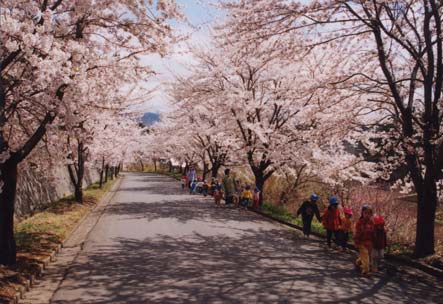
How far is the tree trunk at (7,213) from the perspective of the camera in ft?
26.3

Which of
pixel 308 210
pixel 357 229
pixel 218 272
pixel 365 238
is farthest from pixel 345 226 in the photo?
pixel 218 272

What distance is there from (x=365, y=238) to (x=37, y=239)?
7.89 m

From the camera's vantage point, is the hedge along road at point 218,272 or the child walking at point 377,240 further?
the child walking at point 377,240

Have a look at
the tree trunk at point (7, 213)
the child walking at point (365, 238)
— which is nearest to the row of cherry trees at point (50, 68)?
the tree trunk at point (7, 213)

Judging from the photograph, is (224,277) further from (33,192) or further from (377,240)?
(33,192)

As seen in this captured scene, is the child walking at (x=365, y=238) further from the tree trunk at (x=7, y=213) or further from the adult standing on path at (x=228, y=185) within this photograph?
the adult standing on path at (x=228, y=185)

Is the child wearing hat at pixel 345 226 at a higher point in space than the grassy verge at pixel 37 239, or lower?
higher

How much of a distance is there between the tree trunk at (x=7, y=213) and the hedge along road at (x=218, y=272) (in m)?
1.21

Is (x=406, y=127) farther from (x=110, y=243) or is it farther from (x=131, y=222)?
(x=131, y=222)

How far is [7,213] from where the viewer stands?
8.19 metres

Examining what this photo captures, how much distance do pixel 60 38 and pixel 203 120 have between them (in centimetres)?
2330

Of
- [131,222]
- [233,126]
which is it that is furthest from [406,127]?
[233,126]

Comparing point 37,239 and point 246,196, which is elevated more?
point 246,196

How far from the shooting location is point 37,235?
37.4 feet
